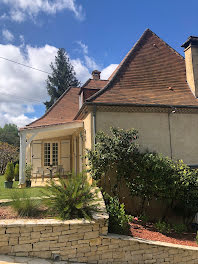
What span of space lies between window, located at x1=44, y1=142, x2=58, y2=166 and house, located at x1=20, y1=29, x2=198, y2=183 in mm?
2713

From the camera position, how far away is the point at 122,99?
9.23 m

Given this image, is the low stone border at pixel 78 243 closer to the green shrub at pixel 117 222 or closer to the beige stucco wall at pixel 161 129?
the green shrub at pixel 117 222

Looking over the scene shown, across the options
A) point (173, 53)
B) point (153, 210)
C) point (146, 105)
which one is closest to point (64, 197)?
point (153, 210)

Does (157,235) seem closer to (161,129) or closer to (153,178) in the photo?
(153,178)

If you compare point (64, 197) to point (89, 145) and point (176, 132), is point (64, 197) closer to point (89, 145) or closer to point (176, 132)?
point (89, 145)

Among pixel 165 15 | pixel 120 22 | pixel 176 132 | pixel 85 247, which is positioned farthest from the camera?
pixel 176 132

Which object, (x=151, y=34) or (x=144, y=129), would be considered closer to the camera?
(x=144, y=129)

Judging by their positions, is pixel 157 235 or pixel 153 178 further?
pixel 153 178

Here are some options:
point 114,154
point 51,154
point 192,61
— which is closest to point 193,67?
point 192,61

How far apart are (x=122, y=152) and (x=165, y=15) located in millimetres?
5851

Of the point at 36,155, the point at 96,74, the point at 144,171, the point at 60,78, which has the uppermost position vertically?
the point at 60,78

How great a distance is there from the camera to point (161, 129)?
9.39 m

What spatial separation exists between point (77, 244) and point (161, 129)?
20.7 feet

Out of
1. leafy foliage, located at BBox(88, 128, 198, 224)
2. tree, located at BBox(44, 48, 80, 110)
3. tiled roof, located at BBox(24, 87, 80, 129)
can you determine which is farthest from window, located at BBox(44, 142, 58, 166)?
tree, located at BBox(44, 48, 80, 110)
